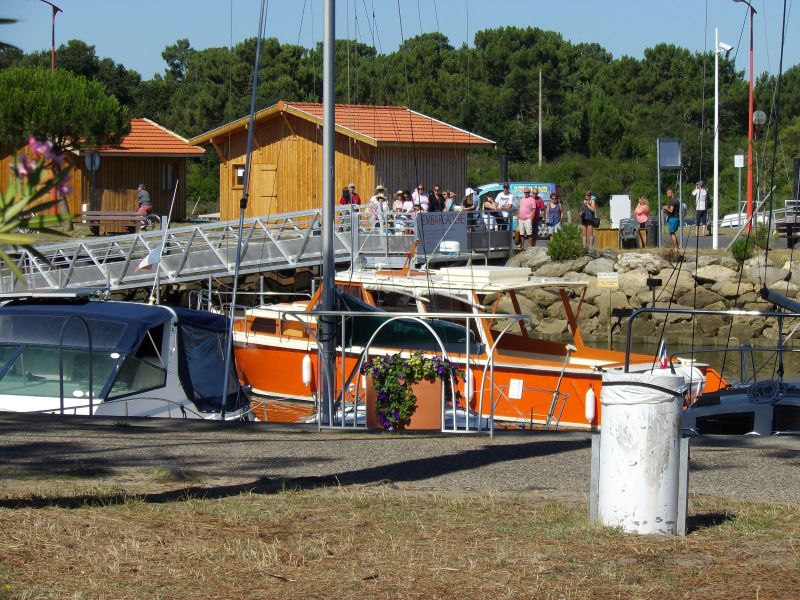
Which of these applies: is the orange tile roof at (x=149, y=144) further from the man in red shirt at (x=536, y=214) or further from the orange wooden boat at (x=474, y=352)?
the orange wooden boat at (x=474, y=352)

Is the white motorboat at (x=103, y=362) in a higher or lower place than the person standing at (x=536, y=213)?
lower

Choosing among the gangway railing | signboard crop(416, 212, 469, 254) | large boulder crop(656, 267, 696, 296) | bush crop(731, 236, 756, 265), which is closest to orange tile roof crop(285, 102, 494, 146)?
large boulder crop(656, 267, 696, 296)

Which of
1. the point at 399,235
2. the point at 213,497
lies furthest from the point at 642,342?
the point at 213,497

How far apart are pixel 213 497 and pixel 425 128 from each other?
100 ft

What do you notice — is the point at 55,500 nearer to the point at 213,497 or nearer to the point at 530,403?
the point at 213,497

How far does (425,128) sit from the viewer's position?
3716 cm

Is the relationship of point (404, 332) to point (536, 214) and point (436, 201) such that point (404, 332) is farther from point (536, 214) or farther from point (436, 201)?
point (536, 214)

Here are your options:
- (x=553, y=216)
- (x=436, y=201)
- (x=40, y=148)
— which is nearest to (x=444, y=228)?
(x=436, y=201)

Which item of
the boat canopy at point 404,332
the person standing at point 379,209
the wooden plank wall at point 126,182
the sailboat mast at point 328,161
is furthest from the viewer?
the wooden plank wall at point 126,182

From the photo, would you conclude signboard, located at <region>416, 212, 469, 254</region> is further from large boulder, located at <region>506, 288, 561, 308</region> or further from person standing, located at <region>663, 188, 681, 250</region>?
person standing, located at <region>663, 188, 681, 250</region>

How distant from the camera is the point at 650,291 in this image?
3169cm

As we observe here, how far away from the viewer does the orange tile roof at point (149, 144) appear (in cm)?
4231

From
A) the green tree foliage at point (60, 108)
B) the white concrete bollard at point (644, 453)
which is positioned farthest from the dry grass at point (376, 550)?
the green tree foliage at point (60, 108)

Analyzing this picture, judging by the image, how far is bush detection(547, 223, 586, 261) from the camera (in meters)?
32.8
